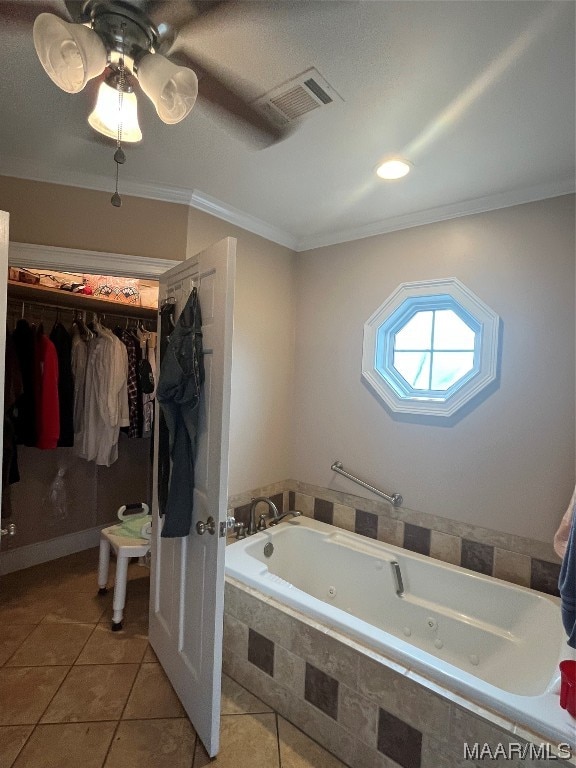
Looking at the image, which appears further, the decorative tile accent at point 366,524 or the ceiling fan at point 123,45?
the decorative tile accent at point 366,524

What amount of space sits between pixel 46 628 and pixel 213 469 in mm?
1628

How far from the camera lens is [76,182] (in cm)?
189

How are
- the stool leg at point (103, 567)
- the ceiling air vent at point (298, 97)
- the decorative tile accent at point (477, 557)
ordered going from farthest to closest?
1. the stool leg at point (103, 567)
2. the decorative tile accent at point (477, 557)
3. the ceiling air vent at point (298, 97)

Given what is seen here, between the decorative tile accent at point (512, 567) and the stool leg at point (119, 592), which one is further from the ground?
the decorative tile accent at point (512, 567)

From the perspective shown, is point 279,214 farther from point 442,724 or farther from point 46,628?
point 46,628

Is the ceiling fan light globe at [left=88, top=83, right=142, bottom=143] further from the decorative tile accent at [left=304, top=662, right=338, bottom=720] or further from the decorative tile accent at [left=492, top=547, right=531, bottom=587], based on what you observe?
the decorative tile accent at [left=492, top=547, right=531, bottom=587]

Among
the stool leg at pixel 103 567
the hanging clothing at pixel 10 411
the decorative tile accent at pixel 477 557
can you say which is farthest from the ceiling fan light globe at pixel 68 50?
the decorative tile accent at pixel 477 557

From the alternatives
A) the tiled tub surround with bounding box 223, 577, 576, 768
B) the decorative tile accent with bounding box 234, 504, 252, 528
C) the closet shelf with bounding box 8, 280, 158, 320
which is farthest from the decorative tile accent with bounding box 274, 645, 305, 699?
the closet shelf with bounding box 8, 280, 158, 320

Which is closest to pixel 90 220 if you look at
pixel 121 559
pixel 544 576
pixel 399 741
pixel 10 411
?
pixel 10 411

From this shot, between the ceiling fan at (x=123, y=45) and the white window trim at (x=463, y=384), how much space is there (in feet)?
4.78

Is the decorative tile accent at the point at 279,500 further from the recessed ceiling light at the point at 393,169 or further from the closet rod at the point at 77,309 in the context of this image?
the recessed ceiling light at the point at 393,169

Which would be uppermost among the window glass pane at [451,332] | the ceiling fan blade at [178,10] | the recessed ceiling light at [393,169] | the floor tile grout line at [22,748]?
the recessed ceiling light at [393,169]

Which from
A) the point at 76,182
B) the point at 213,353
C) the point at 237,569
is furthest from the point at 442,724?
the point at 76,182

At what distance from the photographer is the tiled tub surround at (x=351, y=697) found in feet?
3.98
